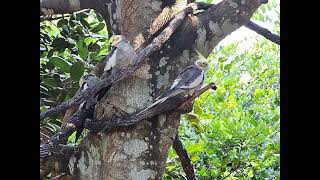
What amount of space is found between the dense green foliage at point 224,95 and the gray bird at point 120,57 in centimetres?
5

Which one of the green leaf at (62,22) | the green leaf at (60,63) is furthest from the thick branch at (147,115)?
the green leaf at (62,22)

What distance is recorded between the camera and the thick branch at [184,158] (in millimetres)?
730

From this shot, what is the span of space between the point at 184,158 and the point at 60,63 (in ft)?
0.76

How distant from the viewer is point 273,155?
78 cm

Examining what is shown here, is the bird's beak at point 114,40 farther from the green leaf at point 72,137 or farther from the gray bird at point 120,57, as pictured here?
the green leaf at point 72,137

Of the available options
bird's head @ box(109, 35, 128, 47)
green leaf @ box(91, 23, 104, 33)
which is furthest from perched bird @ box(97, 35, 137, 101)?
green leaf @ box(91, 23, 104, 33)

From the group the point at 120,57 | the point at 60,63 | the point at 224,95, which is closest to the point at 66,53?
the point at 60,63

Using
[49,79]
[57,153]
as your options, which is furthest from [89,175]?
[49,79]

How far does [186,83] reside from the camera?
655mm

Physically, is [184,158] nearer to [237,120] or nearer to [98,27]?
[237,120]

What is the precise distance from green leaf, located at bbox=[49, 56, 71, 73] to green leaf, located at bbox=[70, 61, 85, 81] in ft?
0.06

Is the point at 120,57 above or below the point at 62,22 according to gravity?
below

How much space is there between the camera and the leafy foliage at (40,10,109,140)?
2.29ft
